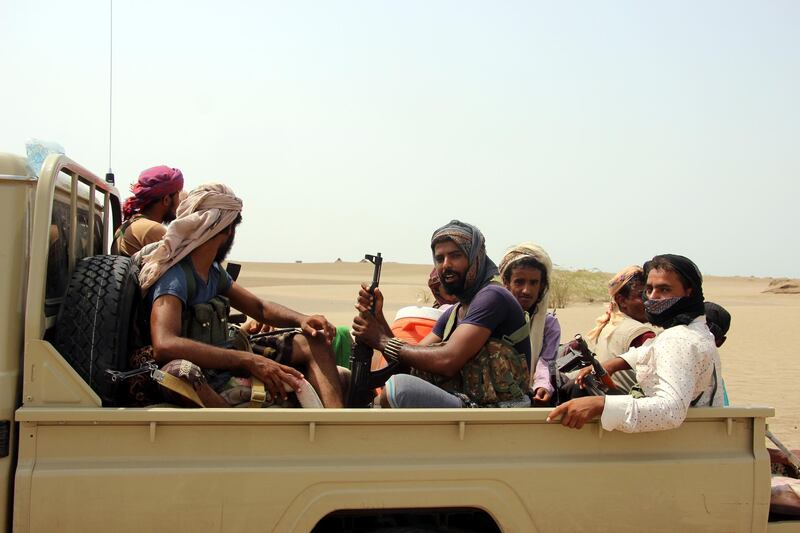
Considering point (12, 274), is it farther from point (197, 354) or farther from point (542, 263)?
point (542, 263)

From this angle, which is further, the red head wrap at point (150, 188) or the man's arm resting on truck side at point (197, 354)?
the red head wrap at point (150, 188)

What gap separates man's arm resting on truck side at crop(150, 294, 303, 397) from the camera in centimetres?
310

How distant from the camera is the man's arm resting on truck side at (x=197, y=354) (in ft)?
10.2

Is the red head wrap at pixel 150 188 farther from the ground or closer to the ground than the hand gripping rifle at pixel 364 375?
farther from the ground

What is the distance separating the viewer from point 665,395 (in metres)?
3.03

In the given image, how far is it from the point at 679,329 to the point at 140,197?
2957 millimetres

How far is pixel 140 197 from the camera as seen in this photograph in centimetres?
429

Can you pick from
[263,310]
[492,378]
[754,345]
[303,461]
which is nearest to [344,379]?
[263,310]

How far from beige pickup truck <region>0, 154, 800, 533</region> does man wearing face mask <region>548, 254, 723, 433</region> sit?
0.11 m

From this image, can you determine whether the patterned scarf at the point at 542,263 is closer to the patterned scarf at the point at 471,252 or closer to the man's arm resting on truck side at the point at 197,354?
the patterned scarf at the point at 471,252

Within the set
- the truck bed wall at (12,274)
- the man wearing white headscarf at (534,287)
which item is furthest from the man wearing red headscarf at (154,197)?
the man wearing white headscarf at (534,287)

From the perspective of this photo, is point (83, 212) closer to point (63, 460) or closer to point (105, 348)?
point (105, 348)

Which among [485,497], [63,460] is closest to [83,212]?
[63,460]

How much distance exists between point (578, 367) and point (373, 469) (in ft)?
5.24
